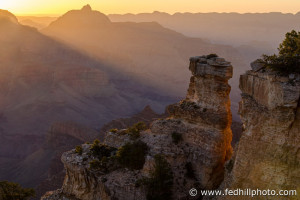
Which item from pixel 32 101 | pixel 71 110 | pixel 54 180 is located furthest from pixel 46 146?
pixel 32 101

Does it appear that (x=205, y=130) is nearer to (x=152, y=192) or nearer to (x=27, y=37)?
(x=152, y=192)

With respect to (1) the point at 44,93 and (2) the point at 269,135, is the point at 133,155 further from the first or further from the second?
(1) the point at 44,93

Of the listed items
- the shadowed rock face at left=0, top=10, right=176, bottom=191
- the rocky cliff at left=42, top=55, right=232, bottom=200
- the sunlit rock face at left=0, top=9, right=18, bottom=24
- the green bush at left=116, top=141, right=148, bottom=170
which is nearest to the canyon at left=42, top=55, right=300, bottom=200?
the rocky cliff at left=42, top=55, right=232, bottom=200

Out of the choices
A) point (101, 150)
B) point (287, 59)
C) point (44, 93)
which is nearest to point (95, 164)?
point (101, 150)

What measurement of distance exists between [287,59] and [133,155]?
12.4 meters

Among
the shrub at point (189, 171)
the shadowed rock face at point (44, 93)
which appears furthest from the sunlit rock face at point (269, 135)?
the shadowed rock face at point (44, 93)

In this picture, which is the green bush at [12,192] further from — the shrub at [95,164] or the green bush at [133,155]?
the green bush at [133,155]

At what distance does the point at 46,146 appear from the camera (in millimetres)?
72312

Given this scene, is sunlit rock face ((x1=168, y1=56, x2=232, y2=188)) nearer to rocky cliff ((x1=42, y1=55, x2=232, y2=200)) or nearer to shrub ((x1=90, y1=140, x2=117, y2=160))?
rocky cliff ((x1=42, y1=55, x2=232, y2=200))

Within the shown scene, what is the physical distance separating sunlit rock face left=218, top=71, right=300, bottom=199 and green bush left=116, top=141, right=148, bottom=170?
745 cm

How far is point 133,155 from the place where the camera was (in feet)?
73.8

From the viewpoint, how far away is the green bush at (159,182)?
806 inches

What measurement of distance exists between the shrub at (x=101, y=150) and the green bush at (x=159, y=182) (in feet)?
15.2

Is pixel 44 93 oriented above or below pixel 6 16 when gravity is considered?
below
